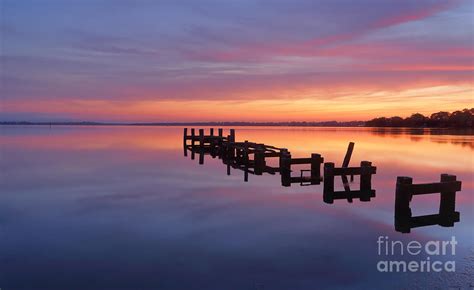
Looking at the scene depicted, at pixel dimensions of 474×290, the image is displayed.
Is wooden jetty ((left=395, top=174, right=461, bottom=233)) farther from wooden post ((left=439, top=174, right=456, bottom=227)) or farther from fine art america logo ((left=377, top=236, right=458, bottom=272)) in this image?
fine art america logo ((left=377, top=236, right=458, bottom=272))

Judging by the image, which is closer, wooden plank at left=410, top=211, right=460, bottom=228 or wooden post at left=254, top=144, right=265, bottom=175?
wooden plank at left=410, top=211, right=460, bottom=228

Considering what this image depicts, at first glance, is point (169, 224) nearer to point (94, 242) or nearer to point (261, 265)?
point (94, 242)

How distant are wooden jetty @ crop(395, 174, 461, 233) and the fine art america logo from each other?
0.60m

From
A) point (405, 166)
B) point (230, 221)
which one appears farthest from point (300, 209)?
point (405, 166)

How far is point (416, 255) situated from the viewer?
10586 mm

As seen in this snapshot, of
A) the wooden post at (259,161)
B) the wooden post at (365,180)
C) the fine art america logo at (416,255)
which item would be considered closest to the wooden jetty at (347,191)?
the wooden post at (365,180)

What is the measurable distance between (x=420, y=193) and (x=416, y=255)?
1.73 m

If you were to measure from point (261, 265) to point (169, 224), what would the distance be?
5.31m

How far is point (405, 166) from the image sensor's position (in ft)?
112

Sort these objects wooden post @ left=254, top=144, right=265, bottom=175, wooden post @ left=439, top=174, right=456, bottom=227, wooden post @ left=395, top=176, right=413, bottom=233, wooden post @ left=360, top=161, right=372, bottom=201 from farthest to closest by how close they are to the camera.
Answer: wooden post @ left=254, top=144, right=265, bottom=175 < wooden post @ left=360, top=161, right=372, bottom=201 < wooden post @ left=439, top=174, right=456, bottom=227 < wooden post @ left=395, top=176, right=413, bottom=233

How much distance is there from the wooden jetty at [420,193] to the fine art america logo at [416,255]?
601 mm

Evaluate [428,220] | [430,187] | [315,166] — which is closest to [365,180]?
[315,166]

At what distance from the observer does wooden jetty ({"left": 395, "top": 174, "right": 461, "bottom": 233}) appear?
36.0 feet

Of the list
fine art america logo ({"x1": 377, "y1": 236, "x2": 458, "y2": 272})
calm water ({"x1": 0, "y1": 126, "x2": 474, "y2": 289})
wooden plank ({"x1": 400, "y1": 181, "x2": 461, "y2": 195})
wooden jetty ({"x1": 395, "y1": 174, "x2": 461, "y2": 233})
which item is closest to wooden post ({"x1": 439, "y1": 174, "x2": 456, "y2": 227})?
wooden jetty ({"x1": 395, "y1": 174, "x2": 461, "y2": 233})
